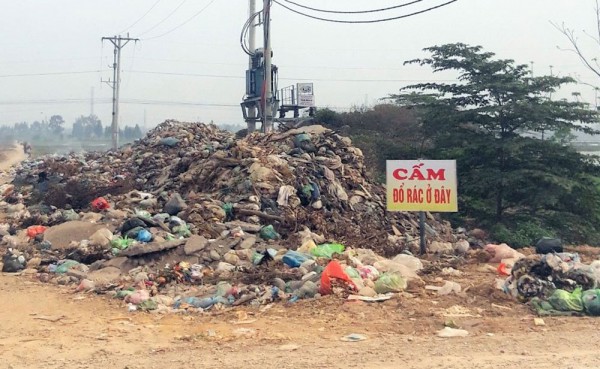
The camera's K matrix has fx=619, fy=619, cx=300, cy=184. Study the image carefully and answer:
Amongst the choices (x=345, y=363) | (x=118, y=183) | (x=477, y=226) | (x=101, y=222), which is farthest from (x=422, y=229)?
(x=118, y=183)

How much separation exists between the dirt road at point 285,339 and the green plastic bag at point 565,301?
0.20m

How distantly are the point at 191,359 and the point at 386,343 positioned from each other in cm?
160

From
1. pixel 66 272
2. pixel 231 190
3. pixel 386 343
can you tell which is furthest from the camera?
pixel 231 190

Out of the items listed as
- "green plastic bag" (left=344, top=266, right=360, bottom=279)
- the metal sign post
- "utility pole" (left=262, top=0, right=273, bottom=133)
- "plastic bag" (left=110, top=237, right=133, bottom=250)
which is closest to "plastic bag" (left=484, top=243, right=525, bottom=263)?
the metal sign post

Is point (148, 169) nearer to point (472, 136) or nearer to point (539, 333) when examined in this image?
point (472, 136)

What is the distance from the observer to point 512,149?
1552 cm

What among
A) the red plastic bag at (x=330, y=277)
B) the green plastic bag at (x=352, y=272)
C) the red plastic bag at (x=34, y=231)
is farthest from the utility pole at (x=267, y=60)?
the red plastic bag at (x=330, y=277)

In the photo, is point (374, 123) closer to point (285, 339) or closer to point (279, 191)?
point (279, 191)

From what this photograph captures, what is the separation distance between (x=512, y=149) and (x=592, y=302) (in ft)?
33.0

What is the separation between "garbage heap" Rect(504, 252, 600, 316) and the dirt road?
0.20 meters

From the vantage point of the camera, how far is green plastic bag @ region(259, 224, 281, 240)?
9.70 metres

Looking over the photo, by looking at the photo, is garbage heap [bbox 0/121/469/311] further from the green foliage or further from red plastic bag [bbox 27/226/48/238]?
→ the green foliage

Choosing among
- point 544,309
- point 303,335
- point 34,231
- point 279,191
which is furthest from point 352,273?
point 34,231

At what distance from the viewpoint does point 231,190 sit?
11953 millimetres
